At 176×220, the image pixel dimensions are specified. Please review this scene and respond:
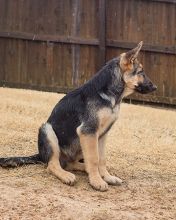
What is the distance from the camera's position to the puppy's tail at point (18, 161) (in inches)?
293

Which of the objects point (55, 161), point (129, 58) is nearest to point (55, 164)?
point (55, 161)

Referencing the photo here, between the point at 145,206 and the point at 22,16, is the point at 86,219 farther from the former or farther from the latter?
the point at 22,16

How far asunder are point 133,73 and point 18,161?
5.80 feet

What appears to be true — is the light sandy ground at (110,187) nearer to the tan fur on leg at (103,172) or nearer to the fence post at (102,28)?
the tan fur on leg at (103,172)

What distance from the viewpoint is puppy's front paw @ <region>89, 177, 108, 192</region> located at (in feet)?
22.8

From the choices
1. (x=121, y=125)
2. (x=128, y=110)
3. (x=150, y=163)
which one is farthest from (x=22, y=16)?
(x=150, y=163)

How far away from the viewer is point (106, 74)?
7336 millimetres

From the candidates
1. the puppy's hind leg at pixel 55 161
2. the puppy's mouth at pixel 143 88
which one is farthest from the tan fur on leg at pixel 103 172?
the puppy's mouth at pixel 143 88

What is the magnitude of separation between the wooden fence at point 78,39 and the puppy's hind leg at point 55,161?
905cm

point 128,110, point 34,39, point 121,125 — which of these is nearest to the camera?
point 121,125

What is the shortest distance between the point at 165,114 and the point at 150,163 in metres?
6.07

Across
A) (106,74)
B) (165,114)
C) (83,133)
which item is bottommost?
(165,114)

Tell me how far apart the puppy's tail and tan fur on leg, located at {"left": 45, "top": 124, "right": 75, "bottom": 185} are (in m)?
0.43

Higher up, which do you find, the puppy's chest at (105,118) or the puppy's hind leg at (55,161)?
the puppy's chest at (105,118)
